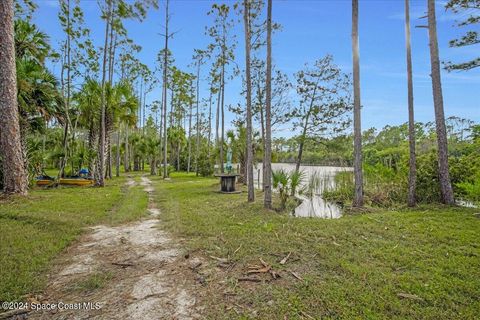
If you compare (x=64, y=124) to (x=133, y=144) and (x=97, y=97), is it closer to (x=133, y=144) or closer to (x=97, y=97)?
(x=97, y=97)

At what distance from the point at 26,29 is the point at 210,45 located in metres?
9.39

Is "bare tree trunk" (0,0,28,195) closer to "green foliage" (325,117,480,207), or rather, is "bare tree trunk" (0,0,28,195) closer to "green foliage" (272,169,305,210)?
"green foliage" (272,169,305,210)

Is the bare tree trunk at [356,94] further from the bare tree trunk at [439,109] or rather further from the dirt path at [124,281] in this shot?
the dirt path at [124,281]

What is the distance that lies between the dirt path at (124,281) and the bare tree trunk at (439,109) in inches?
326

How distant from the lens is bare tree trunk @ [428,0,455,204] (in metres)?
7.74

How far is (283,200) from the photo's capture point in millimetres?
7828

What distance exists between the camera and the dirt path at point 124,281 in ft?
8.23

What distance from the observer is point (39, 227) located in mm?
5062

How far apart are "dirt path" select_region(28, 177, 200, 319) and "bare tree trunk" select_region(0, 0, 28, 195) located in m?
4.73

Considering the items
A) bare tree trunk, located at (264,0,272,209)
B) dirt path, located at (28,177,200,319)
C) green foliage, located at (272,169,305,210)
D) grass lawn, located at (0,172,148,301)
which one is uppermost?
bare tree trunk, located at (264,0,272,209)

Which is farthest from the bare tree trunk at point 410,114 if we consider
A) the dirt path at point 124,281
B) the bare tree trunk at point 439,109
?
the dirt path at point 124,281

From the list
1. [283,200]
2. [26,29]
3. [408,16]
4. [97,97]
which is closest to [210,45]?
[97,97]

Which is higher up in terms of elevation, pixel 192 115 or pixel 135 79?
pixel 135 79

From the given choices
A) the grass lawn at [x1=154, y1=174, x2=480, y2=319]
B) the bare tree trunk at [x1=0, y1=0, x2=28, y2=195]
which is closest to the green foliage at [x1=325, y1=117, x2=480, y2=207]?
the grass lawn at [x1=154, y1=174, x2=480, y2=319]
